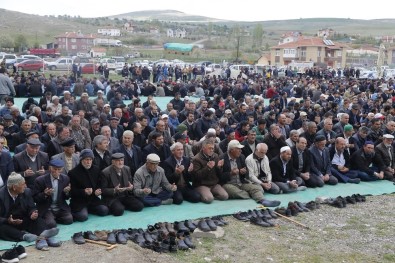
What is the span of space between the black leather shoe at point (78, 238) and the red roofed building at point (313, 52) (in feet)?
181

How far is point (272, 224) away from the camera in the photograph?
7.29 metres

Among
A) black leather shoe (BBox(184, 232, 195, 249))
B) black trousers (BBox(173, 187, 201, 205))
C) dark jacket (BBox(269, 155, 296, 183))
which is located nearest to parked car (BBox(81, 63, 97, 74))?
dark jacket (BBox(269, 155, 296, 183))

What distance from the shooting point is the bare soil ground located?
5836 mm

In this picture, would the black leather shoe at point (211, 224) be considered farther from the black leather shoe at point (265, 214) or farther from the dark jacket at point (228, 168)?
the dark jacket at point (228, 168)

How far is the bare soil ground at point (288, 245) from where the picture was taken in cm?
584

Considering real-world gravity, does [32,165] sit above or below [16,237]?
above

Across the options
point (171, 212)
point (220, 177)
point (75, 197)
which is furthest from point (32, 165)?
point (220, 177)

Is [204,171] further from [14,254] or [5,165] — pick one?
[14,254]

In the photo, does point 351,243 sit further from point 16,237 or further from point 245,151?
point 16,237

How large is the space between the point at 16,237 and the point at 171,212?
7.82 feet

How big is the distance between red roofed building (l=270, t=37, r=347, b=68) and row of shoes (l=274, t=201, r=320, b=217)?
172 ft

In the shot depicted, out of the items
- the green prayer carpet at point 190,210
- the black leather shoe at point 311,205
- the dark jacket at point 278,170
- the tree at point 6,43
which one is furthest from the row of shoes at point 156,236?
the tree at point 6,43

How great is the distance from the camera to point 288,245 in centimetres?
659

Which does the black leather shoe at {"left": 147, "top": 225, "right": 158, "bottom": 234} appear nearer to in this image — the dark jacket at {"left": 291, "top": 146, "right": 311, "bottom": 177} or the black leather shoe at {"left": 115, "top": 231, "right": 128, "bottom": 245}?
the black leather shoe at {"left": 115, "top": 231, "right": 128, "bottom": 245}
